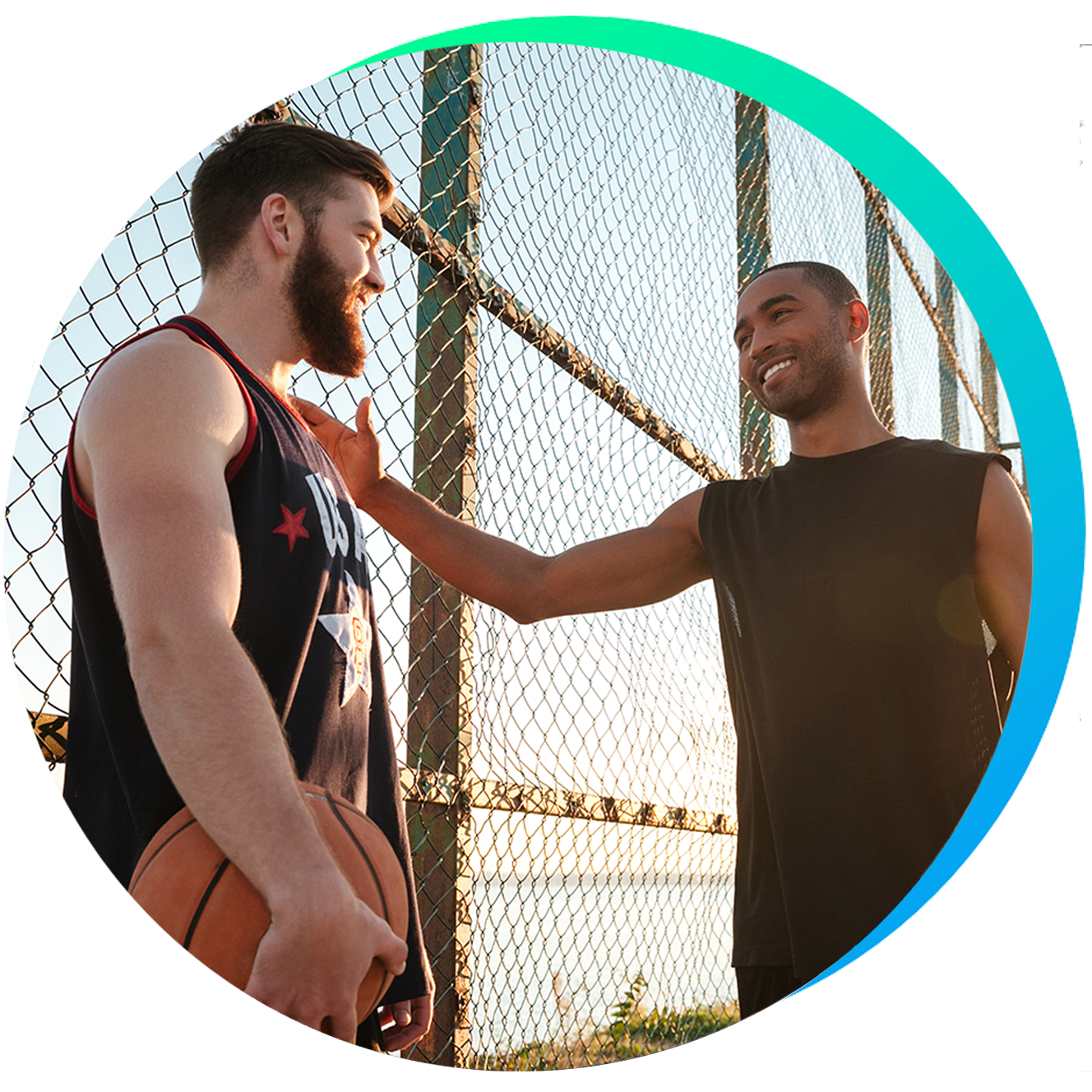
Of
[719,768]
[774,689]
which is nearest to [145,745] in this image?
[774,689]

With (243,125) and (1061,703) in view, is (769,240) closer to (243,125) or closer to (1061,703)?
(243,125)

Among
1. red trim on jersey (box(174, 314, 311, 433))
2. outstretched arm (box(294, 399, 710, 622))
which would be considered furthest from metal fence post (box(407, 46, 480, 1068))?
red trim on jersey (box(174, 314, 311, 433))

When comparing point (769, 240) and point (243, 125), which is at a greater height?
point (769, 240)

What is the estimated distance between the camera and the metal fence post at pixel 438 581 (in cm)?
212

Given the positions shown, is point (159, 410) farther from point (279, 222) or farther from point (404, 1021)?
point (404, 1021)

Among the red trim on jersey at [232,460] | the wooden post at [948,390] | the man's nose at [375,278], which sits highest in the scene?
the wooden post at [948,390]

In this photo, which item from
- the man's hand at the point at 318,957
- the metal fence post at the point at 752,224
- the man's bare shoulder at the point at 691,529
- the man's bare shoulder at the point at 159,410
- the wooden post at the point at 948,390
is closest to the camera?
the man's hand at the point at 318,957

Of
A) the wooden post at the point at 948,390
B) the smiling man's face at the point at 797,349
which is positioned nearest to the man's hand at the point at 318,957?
the smiling man's face at the point at 797,349

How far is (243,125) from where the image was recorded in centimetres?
171

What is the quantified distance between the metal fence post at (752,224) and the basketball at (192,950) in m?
2.01

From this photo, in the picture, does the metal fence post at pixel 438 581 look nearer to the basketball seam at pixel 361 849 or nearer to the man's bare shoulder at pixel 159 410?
the basketball seam at pixel 361 849

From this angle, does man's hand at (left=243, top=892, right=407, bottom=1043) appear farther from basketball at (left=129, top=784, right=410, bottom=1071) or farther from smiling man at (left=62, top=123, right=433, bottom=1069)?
basketball at (left=129, top=784, right=410, bottom=1071)

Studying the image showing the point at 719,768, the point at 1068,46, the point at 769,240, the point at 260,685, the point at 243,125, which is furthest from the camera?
the point at 719,768

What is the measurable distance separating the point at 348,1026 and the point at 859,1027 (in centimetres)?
66
